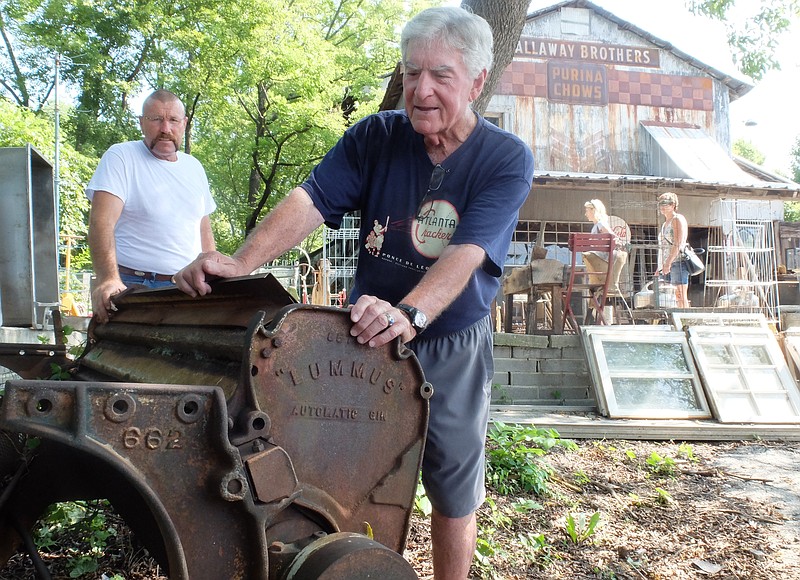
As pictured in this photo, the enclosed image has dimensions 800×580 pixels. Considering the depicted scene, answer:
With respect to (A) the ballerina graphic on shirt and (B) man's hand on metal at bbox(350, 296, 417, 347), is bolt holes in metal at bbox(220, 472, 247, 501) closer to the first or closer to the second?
(B) man's hand on metal at bbox(350, 296, 417, 347)

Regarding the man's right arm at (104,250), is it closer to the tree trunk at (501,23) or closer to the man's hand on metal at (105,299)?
the man's hand on metal at (105,299)

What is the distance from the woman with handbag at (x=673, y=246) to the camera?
9.09 metres

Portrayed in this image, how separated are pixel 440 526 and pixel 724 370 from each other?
573 cm

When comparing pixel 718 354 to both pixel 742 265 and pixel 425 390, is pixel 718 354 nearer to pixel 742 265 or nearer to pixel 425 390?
pixel 742 265

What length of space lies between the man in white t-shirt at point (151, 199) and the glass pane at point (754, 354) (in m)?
5.99

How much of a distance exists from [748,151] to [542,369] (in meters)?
66.6

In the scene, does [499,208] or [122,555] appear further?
[122,555]

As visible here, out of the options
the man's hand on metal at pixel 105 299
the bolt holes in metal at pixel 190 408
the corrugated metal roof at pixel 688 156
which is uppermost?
the corrugated metal roof at pixel 688 156

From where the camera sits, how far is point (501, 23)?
4688 mm

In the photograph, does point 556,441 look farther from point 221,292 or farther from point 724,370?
point 221,292

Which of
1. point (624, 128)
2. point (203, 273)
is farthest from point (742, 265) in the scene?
point (203, 273)

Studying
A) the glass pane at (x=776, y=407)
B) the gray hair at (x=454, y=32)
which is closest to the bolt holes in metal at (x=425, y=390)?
Answer: the gray hair at (x=454, y=32)

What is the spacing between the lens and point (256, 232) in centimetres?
241

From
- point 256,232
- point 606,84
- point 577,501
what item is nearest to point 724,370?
point 577,501
